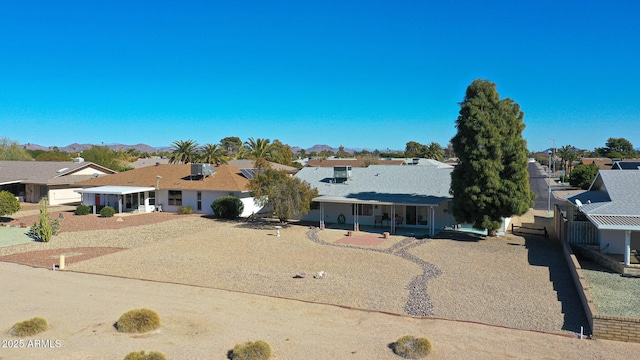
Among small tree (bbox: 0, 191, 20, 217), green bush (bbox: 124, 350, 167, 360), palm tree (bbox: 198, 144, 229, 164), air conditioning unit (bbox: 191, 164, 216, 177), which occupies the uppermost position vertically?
palm tree (bbox: 198, 144, 229, 164)

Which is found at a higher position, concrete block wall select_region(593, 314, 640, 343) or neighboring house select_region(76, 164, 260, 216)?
neighboring house select_region(76, 164, 260, 216)

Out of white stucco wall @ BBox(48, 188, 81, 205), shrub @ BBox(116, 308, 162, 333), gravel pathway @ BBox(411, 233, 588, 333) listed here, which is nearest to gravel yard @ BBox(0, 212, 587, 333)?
gravel pathway @ BBox(411, 233, 588, 333)

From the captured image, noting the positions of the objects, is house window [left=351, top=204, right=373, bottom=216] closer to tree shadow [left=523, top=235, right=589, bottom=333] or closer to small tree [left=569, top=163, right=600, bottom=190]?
tree shadow [left=523, top=235, right=589, bottom=333]

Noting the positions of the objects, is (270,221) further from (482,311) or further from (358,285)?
(482,311)

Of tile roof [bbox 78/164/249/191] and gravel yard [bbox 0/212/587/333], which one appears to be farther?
tile roof [bbox 78/164/249/191]

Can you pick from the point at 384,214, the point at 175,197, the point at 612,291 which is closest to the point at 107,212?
the point at 175,197

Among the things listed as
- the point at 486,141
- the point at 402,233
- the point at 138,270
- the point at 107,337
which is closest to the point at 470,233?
the point at 402,233
